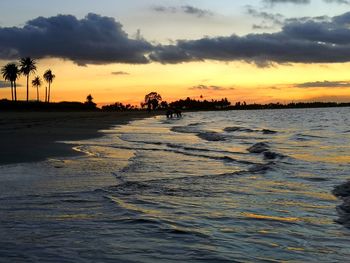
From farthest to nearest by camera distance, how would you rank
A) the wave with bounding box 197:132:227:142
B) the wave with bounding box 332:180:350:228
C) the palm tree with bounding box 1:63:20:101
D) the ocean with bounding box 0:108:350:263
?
the palm tree with bounding box 1:63:20:101, the wave with bounding box 197:132:227:142, the wave with bounding box 332:180:350:228, the ocean with bounding box 0:108:350:263

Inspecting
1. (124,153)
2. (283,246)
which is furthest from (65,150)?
(283,246)

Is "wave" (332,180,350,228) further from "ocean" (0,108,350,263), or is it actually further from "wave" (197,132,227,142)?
"wave" (197,132,227,142)

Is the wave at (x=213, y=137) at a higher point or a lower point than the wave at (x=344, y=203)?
higher

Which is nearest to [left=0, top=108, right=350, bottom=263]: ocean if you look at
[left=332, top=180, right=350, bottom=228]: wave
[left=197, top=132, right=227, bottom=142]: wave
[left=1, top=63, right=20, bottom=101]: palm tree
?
[left=332, top=180, right=350, bottom=228]: wave

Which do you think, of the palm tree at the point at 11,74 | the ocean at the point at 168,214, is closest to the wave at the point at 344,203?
the ocean at the point at 168,214

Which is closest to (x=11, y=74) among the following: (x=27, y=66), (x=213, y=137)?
(x=27, y=66)

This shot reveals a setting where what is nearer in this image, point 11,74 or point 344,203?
point 344,203

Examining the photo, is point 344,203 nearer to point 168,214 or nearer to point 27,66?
point 168,214

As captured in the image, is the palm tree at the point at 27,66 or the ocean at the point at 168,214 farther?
the palm tree at the point at 27,66

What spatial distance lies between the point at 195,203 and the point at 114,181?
118 inches

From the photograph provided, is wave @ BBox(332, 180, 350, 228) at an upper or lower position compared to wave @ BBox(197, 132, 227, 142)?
lower

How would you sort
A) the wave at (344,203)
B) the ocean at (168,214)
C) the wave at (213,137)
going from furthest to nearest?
the wave at (213,137) → the wave at (344,203) → the ocean at (168,214)

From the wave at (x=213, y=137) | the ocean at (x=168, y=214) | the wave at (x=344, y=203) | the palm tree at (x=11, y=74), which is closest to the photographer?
the ocean at (x=168, y=214)

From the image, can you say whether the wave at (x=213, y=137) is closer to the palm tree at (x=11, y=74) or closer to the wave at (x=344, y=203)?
the wave at (x=344, y=203)
